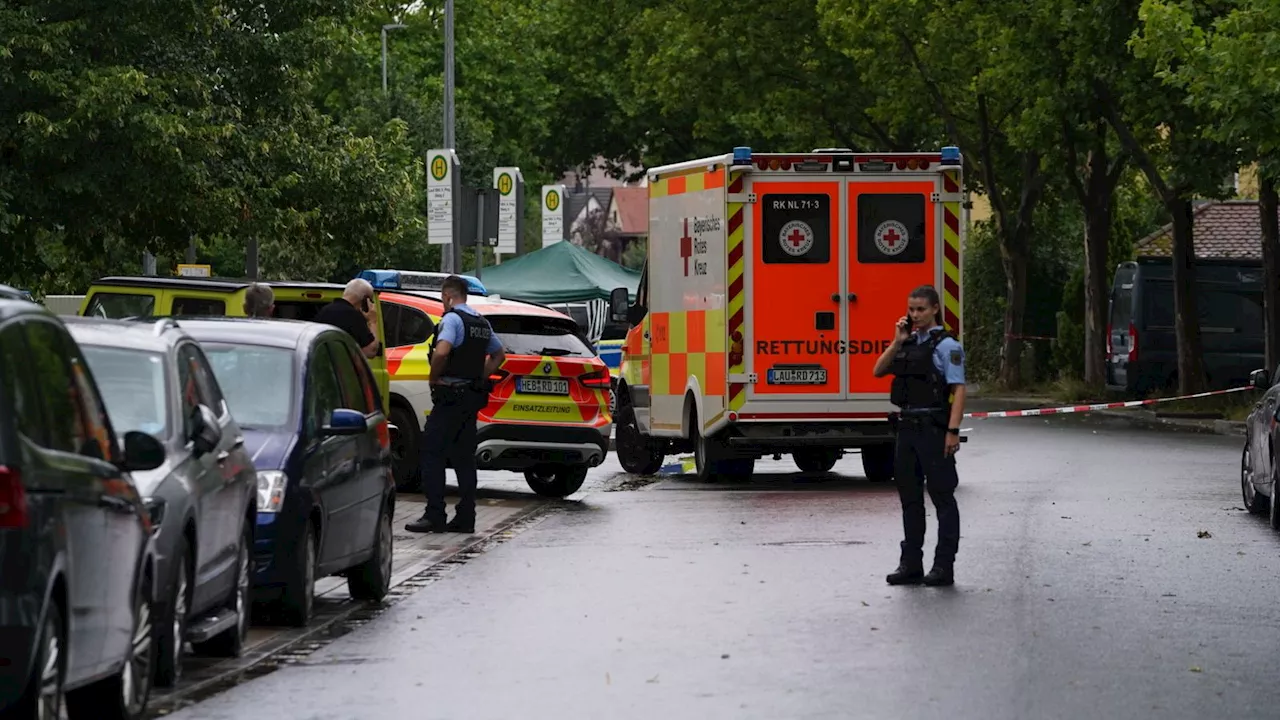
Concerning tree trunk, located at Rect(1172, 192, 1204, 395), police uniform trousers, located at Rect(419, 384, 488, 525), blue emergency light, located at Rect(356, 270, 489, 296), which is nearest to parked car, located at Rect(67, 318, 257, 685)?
police uniform trousers, located at Rect(419, 384, 488, 525)

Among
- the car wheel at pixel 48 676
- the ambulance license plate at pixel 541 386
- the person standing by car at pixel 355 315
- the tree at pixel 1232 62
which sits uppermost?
the tree at pixel 1232 62

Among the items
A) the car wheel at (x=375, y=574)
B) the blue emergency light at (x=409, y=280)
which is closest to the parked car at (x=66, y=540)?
the car wheel at (x=375, y=574)

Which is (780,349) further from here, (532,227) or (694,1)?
(532,227)

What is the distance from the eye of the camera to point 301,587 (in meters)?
12.0

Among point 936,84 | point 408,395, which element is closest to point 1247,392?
point 936,84

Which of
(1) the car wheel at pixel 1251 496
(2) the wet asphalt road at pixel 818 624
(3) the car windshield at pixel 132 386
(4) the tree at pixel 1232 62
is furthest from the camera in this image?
(4) the tree at pixel 1232 62

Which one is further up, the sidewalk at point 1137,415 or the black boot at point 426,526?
the black boot at point 426,526

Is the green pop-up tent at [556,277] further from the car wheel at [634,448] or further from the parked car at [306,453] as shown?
the parked car at [306,453]

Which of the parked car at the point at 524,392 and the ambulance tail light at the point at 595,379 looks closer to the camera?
the parked car at the point at 524,392

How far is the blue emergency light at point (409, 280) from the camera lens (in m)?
23.6

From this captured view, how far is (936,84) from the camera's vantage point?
48188 millimetres

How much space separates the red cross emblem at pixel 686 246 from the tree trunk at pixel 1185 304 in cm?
1770

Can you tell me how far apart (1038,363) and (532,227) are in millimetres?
46445

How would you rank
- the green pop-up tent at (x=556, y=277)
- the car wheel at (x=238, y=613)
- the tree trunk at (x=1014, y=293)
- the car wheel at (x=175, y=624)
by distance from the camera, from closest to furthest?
the car wheel at (x=175, y=624), the car wheel at (x=238, y=613), the green pop-up tent at (x=556, y=277), the tree trunk at (x=1014, y=293)
